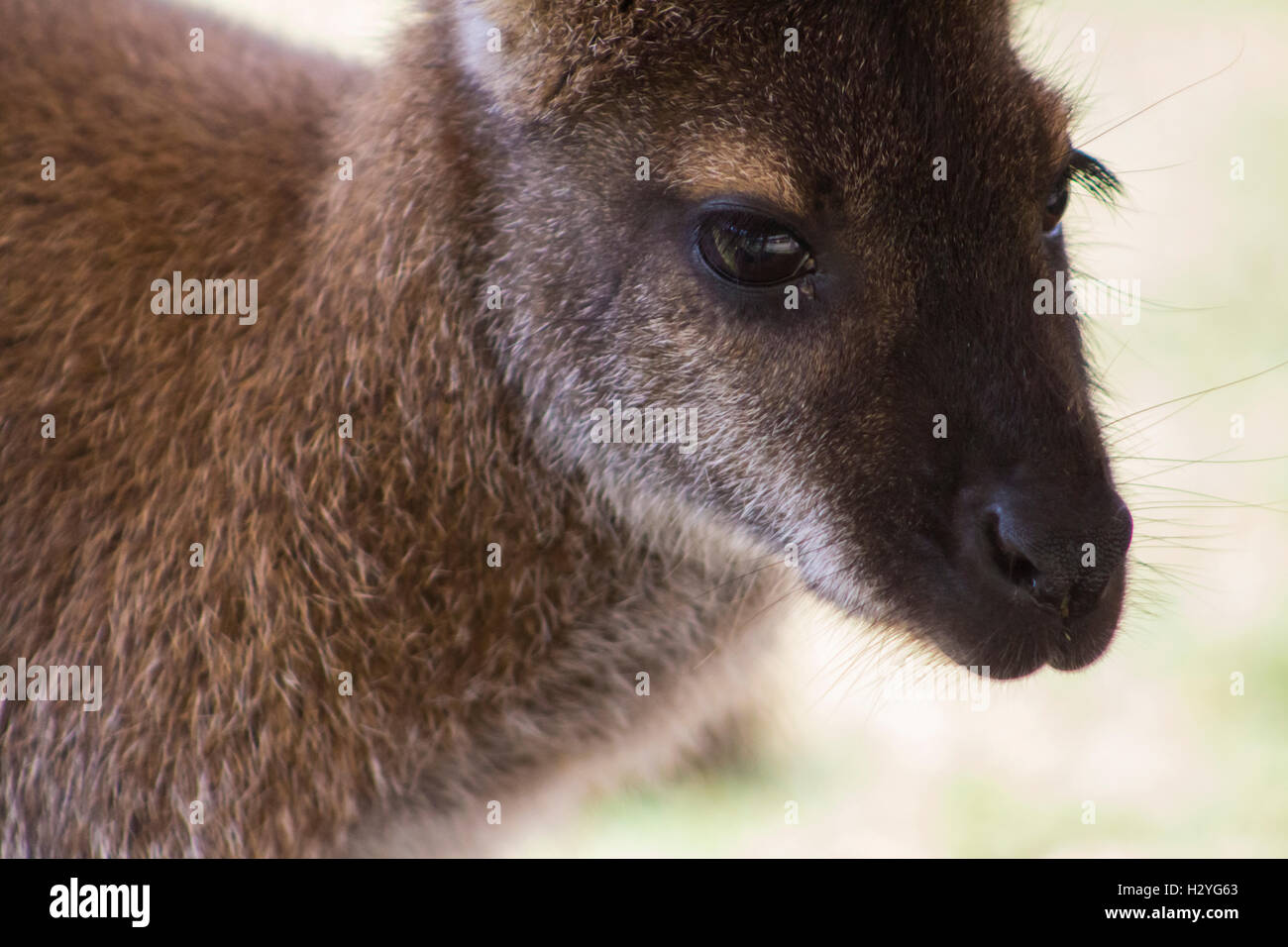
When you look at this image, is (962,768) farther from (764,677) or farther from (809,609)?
(809,609)

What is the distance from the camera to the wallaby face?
2.71m

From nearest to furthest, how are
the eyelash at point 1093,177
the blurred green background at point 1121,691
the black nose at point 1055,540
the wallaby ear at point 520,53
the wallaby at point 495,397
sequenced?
the black nose at point 1055,540 → the wallaby at point 495,397 → the wallaby ear at point 520,53 → the eyelash at point 1093,177 → the blurred green background at point 1121,691

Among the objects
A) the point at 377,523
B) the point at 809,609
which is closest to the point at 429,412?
the point at 377,523

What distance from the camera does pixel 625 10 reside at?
2.90m

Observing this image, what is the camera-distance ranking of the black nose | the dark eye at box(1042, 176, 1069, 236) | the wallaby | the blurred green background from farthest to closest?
the blurred green background, the dark eye at box(1042, 176, 1069, 236), the wallaby, the black nose

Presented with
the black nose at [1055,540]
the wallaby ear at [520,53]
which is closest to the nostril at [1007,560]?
the black nose at [1055,540]

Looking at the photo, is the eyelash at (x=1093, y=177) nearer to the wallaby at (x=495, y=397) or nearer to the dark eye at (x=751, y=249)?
the wallaby at (x=495, y=397)

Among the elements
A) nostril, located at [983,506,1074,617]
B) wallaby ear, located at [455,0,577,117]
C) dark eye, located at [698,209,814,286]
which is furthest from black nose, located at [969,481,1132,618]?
wallaby ear, located at [455,0,577,117]

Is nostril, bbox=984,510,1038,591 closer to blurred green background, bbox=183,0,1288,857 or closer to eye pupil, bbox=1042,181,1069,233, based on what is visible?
blurred green background, bbox=183,0,1288,857

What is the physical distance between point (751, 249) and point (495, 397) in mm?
692

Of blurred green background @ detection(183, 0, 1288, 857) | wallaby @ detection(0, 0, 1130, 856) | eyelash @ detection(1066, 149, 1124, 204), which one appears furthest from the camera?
blurred green background @ detection(183, 0, 1288, 857)

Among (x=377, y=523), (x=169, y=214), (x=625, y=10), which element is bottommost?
(x=377, y=523)

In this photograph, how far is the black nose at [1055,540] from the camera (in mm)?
2611
